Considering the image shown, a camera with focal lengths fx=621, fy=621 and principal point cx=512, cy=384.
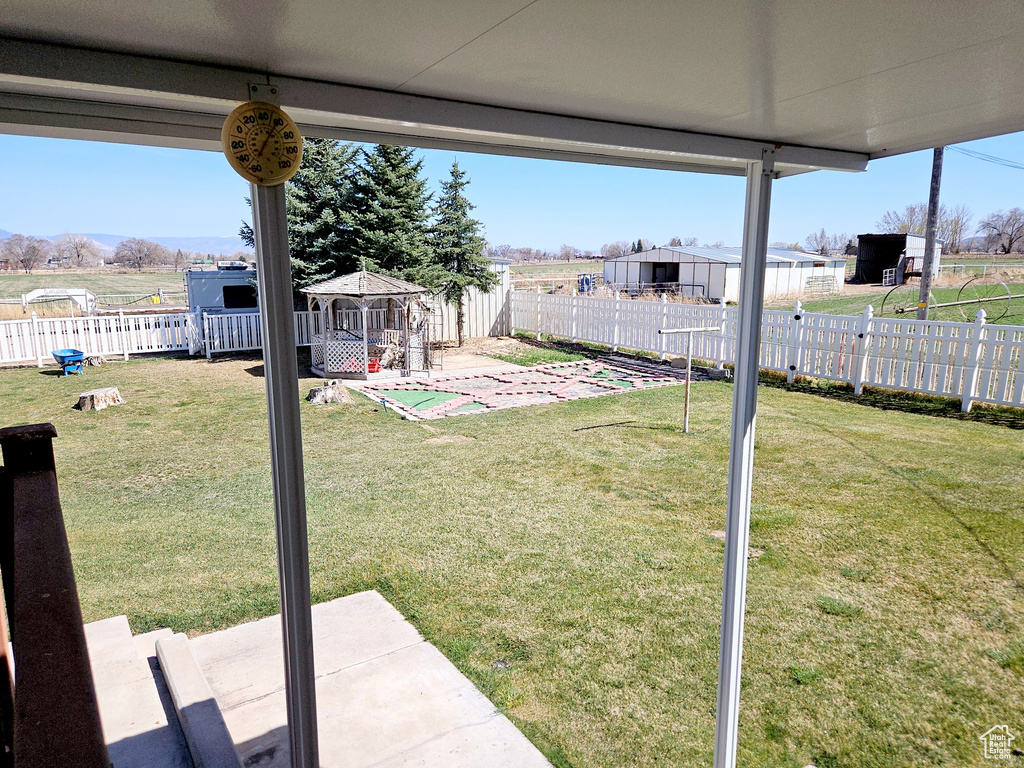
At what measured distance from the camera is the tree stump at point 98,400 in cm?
852

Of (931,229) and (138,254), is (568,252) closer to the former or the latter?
(138,254)

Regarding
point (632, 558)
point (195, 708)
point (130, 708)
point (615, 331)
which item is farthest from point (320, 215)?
point (195, 708)

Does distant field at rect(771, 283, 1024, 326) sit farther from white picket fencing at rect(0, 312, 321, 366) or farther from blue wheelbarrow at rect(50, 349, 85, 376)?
blue wheelbarrow at rect(50, 349, 85, 376)

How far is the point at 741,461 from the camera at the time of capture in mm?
2100

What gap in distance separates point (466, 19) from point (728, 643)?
1965mm

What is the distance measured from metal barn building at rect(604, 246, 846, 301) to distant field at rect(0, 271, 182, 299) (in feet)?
82.6

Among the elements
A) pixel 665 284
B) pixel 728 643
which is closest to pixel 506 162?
pixel 665 284

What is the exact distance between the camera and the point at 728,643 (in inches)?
81.2

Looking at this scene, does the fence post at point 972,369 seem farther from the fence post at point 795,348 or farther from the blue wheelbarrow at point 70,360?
the blue wheelbarrow at point 70,360

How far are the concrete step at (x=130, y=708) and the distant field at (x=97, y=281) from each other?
3409 cm

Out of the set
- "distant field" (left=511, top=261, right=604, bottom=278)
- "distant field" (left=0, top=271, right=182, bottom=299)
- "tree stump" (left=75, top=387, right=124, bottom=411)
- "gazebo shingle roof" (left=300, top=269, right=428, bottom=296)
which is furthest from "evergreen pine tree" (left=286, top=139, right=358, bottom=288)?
"distant field" (left=511, top=261, right=604, bottom=278)

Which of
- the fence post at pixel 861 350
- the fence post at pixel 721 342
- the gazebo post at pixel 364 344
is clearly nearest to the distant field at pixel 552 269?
the gazebo post at pixel 364 344

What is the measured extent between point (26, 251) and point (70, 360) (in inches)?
1591

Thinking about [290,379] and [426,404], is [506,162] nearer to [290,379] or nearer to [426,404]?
[426,404]
